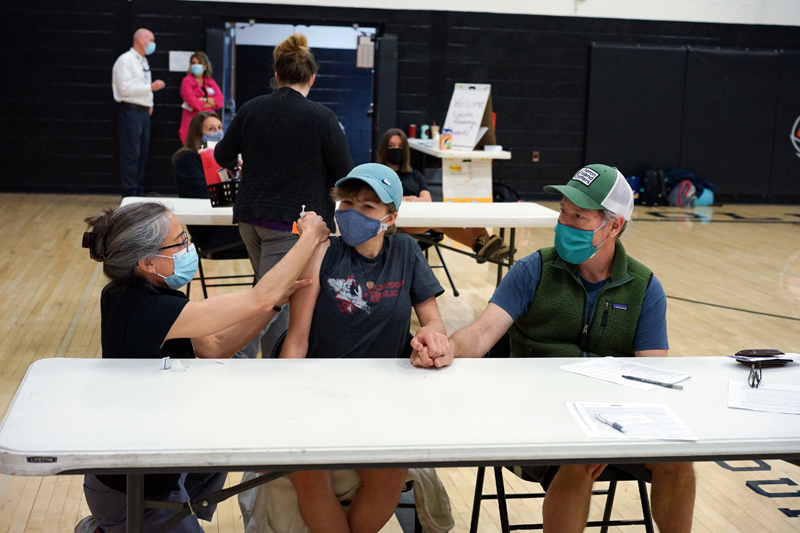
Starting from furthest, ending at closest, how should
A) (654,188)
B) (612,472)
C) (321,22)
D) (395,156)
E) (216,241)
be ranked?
(654,188)
(321,22)
(395,156)
(216,241)
(612,472)

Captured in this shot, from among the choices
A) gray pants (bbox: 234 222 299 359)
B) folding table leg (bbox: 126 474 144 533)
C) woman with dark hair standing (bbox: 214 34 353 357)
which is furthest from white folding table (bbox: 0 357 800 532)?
woman with dark hair standing (bbox: 214 34 353 357)

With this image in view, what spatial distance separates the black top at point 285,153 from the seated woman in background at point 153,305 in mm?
1277

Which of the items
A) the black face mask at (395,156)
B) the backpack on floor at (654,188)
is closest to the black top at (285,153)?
the black face mask at (395,156)

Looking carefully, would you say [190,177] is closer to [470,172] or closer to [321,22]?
[470,172]

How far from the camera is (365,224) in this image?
2.12m

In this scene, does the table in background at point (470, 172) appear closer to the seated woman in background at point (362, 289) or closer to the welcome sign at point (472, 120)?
the welcome sign at point (472, 120)

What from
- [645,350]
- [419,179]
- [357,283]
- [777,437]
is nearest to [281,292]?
[357,283]

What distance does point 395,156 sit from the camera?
5305 millimetres

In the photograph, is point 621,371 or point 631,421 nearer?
point 631,421

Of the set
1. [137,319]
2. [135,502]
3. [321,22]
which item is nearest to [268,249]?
[137,319]

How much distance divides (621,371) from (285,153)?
181 centimetres

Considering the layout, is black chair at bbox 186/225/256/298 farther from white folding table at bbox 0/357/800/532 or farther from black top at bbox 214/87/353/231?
white folding table at bbox 0/357/800/532

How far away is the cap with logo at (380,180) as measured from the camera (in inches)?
83.2

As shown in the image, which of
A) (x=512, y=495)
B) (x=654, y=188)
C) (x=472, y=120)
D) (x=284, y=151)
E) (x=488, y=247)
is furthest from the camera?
(x=654, y=188)
